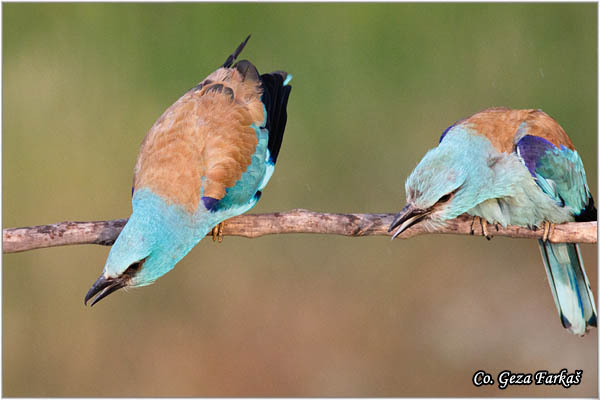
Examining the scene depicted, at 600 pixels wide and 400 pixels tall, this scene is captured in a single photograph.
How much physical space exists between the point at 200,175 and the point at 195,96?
0.46 m

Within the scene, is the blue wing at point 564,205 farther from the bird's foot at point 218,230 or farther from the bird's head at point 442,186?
the bird's foot at point 218,230

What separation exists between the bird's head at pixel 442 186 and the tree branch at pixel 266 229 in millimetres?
127

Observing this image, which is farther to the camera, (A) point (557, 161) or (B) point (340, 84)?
(B) point (340, 84)

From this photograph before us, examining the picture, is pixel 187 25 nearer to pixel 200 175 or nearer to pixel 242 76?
pixel 242 76

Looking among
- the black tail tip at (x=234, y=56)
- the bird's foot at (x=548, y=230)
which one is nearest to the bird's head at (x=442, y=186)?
the bird's foot at (x=548, y=230)

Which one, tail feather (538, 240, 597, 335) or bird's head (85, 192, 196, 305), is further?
tail feather (538, 240, 597, 335)

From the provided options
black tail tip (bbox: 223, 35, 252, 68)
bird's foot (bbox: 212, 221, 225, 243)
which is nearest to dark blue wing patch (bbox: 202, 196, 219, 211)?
bird's foot (bbox: 212, 221, 225, 243)

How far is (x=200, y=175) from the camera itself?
2.42 m

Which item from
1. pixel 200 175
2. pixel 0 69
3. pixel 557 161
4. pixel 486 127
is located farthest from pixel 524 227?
pixel 0 69

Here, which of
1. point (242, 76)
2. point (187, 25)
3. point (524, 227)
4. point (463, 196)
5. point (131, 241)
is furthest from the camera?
point (187, 25)

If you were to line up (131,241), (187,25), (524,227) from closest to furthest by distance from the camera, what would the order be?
(131,241), (524,227), (187,25)

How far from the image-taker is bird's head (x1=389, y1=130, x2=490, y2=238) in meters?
2.17

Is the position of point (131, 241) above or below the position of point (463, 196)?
below

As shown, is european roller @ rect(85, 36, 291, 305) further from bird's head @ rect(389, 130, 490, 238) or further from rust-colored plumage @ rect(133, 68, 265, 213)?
bird's head @ rect(389, 130, 490, 238)
